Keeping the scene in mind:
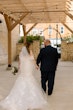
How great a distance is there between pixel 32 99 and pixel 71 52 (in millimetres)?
14822

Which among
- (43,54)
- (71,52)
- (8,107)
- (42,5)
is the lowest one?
(71,52)

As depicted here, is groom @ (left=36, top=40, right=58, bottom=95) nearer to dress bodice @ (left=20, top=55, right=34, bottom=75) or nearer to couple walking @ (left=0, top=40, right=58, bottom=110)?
couple walking @ (left=0, top=40, right=58, bottom=110)

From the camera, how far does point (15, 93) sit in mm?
5852

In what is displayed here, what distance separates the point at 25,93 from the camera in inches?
230

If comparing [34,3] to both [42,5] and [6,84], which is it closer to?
[42,5]

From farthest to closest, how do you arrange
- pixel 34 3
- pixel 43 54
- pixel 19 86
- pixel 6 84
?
pixel 34 3
pixel 6 84
pixel 43 54
pixel 19 86

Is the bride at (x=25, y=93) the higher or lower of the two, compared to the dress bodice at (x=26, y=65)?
lower

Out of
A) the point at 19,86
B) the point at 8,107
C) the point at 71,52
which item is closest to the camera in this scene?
the point at 8,107

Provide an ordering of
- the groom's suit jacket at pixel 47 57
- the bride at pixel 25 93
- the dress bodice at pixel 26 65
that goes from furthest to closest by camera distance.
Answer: the groom's suit jacket at pixel 47 57 < the dress bodice at pixel 26 65 < the bride at pixel 25 93

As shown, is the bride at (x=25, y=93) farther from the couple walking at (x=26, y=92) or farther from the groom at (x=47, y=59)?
the groom at (x=47, y=59)

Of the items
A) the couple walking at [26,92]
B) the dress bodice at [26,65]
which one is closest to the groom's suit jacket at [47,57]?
the couple walking at [26,92]

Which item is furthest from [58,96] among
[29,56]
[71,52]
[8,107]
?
[71,52]

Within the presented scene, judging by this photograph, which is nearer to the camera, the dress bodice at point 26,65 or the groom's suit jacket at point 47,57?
the dress bodice at point 26,65

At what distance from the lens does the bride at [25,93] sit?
18.6ft
